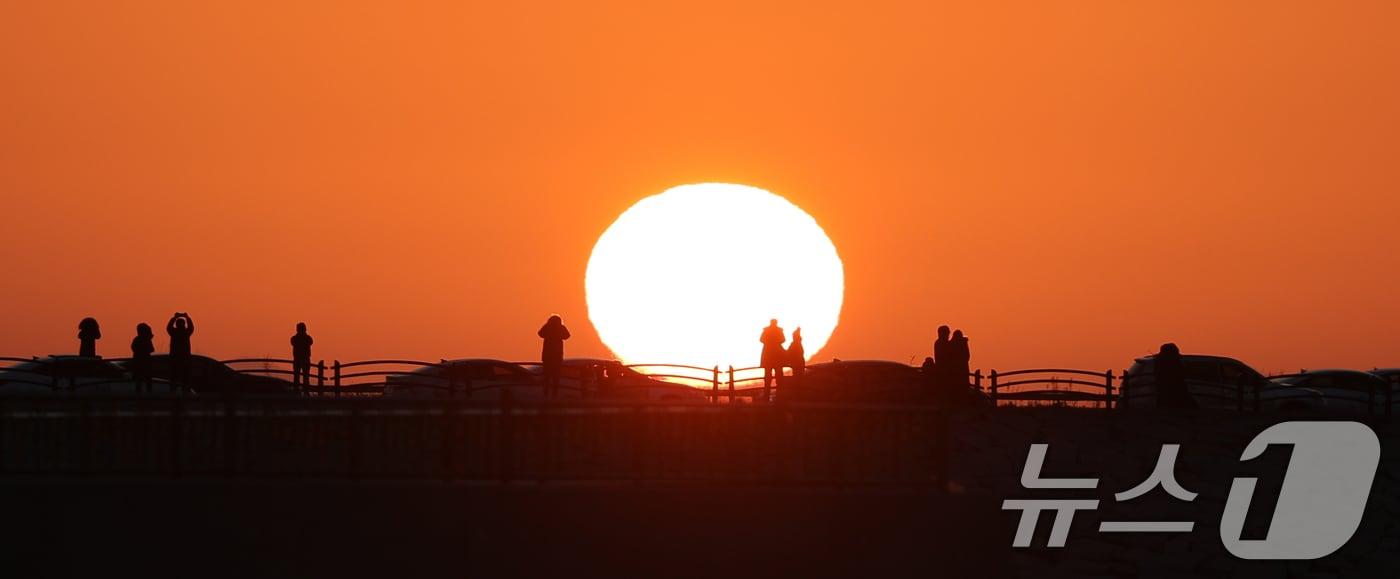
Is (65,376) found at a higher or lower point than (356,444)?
higher

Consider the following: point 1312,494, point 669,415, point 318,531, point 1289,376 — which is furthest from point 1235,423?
point 318,531

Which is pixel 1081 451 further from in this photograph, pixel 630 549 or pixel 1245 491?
pixel 630 549

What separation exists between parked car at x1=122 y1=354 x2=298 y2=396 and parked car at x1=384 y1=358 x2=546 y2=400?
2.32 metres

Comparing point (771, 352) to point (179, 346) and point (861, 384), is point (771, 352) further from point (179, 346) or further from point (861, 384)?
Result: point (179, 346)

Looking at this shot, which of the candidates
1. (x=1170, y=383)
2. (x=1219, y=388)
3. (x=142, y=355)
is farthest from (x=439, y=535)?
(x=1219, y=388)

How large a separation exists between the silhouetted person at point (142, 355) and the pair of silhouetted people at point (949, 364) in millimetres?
14335

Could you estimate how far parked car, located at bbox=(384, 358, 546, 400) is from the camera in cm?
4103

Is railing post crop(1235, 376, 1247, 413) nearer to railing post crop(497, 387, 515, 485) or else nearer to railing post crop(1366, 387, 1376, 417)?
railing post crop(1366, 387, 1376, 417)

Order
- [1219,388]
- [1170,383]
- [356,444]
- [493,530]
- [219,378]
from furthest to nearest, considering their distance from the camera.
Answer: [219,378]
[1219,388]
[1170,383]
[356,444]
[493,530]

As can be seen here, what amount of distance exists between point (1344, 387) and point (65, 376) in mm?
25304

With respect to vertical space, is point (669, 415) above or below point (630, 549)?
above

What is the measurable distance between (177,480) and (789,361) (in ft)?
65.2

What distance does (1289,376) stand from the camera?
1746 inches

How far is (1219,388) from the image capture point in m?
41.8
